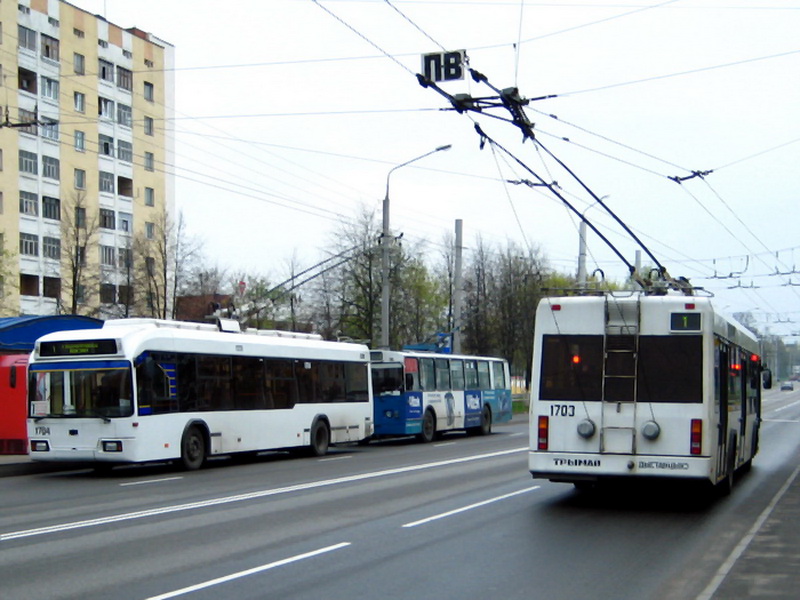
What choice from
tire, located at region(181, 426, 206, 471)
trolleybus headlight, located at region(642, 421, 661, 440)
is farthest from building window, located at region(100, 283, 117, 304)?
trolleybus headlight, located at region(642, 421, 661, 440)

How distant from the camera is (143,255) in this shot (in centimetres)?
5091

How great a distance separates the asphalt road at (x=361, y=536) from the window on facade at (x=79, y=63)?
54869mm

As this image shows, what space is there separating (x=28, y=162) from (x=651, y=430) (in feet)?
195

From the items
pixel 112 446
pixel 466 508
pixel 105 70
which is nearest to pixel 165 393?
pixel 112 446

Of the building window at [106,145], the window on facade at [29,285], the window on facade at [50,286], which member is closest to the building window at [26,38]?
the building window at [106,145]

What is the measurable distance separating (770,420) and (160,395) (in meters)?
34.8

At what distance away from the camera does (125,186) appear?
73875 millimetres

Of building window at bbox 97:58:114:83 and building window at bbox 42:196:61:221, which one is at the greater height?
building window at bbox 97:58:114:83

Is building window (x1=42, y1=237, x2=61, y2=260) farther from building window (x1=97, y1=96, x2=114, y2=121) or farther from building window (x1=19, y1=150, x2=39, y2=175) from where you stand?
building window (x1=97, y1=96, x2=114, y2=121)

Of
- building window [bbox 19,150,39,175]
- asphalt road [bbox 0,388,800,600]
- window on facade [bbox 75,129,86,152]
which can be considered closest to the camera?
asphalt road [bbox 0,388,800,600]

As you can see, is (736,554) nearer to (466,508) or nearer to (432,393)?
(466,508)

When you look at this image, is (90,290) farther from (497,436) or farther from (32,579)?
(32,579)

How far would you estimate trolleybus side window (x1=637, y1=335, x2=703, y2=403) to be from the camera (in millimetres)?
12844

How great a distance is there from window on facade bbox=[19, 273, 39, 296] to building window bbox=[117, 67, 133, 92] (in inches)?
611
